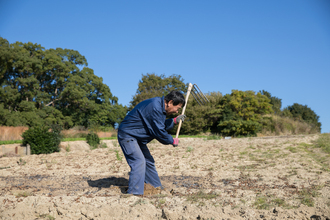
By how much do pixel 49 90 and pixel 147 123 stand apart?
3055 cm

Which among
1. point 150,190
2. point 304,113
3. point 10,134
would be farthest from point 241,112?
point 304,113

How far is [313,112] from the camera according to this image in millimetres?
43812

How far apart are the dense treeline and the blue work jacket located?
20.4 m

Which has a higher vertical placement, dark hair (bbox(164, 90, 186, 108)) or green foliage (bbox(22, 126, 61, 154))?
dark hair (bbox(164, 90, 186, 108))

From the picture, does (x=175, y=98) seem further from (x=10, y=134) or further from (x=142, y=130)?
(x=10, y=134)

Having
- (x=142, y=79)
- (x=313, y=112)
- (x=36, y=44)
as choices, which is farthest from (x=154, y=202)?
(x=313, y=112)

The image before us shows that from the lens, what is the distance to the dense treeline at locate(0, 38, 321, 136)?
23.7m

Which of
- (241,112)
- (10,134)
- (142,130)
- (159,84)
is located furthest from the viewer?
(159,84)

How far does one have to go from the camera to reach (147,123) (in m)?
3.78

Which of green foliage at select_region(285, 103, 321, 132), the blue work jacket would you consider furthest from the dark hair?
green foliage at select_region(285, 103, 321, 132)

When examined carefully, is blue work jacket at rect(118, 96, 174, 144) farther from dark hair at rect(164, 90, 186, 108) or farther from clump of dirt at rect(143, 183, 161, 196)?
clump of dirt at rect(143, 183, 161, 196)

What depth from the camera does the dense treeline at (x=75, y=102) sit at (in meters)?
23.7

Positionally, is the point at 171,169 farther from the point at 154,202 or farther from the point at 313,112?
the point at 313,112

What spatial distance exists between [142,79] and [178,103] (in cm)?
3376
